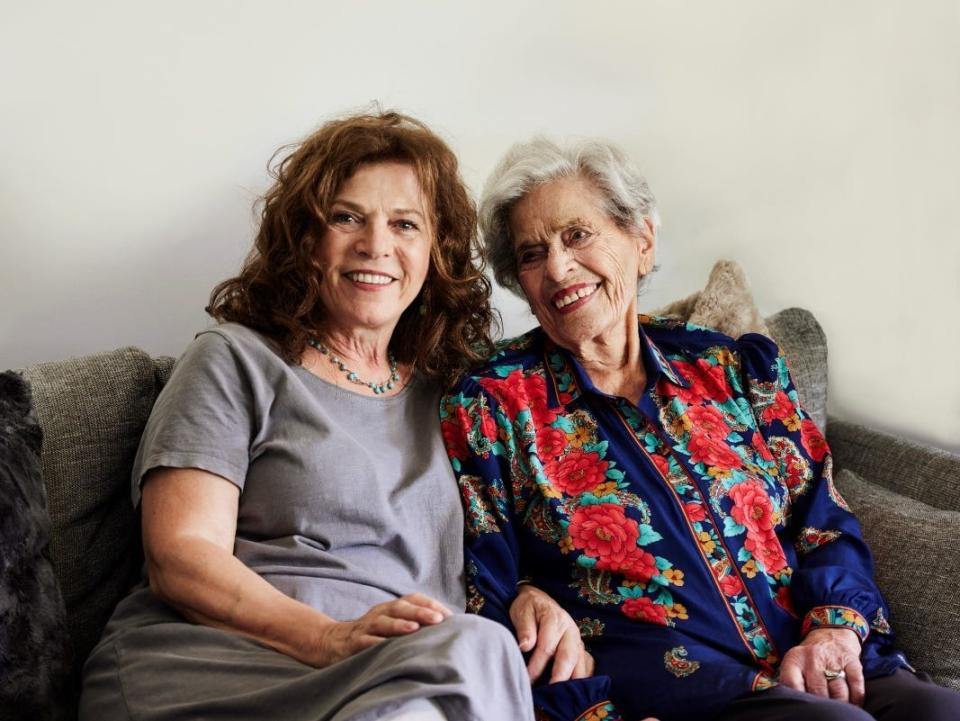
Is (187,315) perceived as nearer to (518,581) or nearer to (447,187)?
(447,187)

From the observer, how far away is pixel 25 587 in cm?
143

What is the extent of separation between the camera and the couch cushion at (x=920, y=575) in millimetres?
1754

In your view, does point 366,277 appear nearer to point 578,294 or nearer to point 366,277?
point 366,277

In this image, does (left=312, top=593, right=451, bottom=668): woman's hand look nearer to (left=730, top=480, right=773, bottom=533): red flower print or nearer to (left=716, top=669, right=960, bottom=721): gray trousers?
(left=716, top=669, right=960, bottom=721): gray trousers

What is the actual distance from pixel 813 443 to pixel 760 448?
0.39 feet

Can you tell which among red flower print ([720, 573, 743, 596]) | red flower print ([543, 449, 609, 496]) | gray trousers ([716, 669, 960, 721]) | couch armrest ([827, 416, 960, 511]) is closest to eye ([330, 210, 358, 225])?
red flower print ([543, 449, 609, 496])

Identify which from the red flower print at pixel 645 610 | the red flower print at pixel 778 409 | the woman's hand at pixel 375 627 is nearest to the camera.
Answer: the woman's hand at pixel 375 627

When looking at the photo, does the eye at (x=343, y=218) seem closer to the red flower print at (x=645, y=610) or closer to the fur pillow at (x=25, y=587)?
the fur pillow at (x=25, y=587)

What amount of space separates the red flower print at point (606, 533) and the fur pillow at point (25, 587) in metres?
0.83

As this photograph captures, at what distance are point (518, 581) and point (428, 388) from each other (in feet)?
1.29

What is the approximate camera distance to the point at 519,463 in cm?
184

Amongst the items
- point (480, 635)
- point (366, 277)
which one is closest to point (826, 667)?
point (480, 635)

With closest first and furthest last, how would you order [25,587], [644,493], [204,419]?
[25,587] < [204,419] < [644,493]

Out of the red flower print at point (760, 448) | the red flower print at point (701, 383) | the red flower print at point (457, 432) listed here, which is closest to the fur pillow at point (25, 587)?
the red flower print at point (457, 432)
